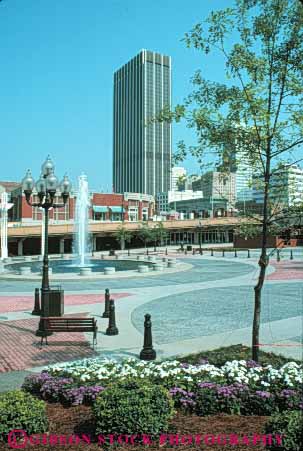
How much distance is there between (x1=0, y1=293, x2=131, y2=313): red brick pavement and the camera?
18.0m

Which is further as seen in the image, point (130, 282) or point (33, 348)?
point (130, 282)

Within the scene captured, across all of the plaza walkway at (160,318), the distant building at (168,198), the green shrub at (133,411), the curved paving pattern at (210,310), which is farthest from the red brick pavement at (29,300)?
the distant building at (168,198)

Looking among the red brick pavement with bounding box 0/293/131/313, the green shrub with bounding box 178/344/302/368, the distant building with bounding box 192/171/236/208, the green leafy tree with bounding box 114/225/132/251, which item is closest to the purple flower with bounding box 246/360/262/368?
the green shrub with bounding box 178/344/302/368

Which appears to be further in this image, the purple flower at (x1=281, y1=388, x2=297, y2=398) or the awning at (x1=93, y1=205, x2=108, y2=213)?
the awning at (x1=93, y1=205, x2=108, y2=213)

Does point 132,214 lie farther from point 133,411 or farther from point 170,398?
point 133,411

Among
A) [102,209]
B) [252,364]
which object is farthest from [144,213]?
[252,364]

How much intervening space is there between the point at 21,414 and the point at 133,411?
4.65 ft

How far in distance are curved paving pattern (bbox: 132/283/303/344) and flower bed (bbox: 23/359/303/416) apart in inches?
180

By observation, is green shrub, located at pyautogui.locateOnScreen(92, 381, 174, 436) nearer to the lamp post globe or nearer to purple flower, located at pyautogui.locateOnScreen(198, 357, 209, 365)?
purple flower, located at pyautogui.locateOnScreen(198, 357, 209, 365)

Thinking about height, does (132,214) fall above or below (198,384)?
above

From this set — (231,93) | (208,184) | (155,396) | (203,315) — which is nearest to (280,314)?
(203,315)

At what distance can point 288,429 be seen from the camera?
188 inches

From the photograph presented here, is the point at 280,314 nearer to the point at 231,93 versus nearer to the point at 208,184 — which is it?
the point at 208,184

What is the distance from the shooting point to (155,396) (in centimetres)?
565
